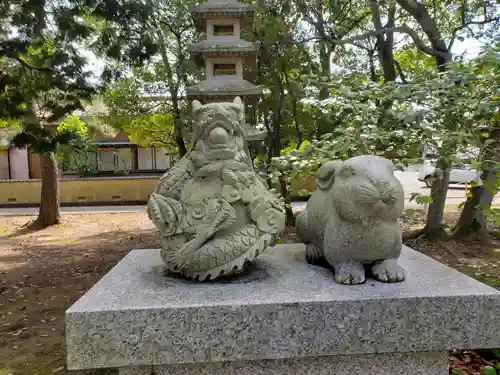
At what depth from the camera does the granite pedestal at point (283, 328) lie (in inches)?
69.4

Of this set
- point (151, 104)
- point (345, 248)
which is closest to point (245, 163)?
point (345, 248)

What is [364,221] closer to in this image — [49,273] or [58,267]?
[49,273]

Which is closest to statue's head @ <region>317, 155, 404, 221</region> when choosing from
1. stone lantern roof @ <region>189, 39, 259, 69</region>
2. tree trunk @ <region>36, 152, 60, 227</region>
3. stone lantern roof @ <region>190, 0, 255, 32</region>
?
stone lantern roof @ <region>189, 39, 259, 69</region>

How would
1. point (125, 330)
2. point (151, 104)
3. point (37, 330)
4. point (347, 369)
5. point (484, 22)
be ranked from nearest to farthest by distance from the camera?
point (125, 330) < point (347, 369) < point (37, 330) < point (484, 22) < point (151, 104)

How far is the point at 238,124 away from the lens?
2.29 metres

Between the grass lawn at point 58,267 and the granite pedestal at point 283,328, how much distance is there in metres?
1.13

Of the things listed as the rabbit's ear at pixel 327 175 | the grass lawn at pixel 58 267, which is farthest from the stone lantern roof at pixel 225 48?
the rabbit's ear at pixel 327 175

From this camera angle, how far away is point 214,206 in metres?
2.11

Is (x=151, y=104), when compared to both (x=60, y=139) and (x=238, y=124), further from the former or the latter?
(x=238, y=124)

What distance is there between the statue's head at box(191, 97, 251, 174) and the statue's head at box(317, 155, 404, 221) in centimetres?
61

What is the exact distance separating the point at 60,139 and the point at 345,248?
14.1ft

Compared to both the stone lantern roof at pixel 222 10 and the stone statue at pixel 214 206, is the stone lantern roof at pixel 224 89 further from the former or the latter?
the stone statue at pixel 214 206

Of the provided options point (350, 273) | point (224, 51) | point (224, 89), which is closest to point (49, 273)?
point (224, 89)

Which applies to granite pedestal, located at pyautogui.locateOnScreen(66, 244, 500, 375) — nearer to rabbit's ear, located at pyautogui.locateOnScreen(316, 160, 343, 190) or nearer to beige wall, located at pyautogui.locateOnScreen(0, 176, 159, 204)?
rabbit's ear, located at pyautogui.locateOnScreen(316, 160, 343, 190)
